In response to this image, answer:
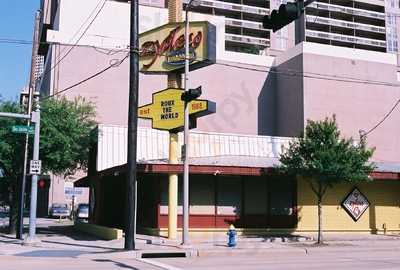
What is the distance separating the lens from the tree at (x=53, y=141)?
29344 millimetres

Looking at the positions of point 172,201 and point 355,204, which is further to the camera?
point 355,204

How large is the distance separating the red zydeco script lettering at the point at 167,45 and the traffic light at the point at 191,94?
136 inches

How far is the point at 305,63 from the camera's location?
7300 centimetres

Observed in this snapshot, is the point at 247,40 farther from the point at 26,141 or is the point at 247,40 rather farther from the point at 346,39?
the point at 26,141

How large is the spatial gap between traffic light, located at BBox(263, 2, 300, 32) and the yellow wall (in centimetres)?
1956

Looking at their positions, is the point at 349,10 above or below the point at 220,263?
above

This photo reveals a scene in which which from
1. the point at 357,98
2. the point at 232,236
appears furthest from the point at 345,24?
the point at 232,236

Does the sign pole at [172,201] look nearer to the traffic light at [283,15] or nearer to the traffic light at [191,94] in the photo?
the traffic light at [191,94]

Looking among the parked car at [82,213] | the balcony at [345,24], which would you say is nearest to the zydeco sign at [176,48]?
the parked car at [82,213]

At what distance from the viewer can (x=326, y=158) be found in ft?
84.7

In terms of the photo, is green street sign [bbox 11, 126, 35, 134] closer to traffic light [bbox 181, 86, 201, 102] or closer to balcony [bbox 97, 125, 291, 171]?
balcony [bbox 97, 125, 291, 171]

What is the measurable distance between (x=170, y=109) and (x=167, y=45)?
3.01 meters

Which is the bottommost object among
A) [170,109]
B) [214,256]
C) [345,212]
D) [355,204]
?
[214,256]

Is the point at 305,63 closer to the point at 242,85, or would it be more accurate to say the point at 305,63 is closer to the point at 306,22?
the point at 242,85
